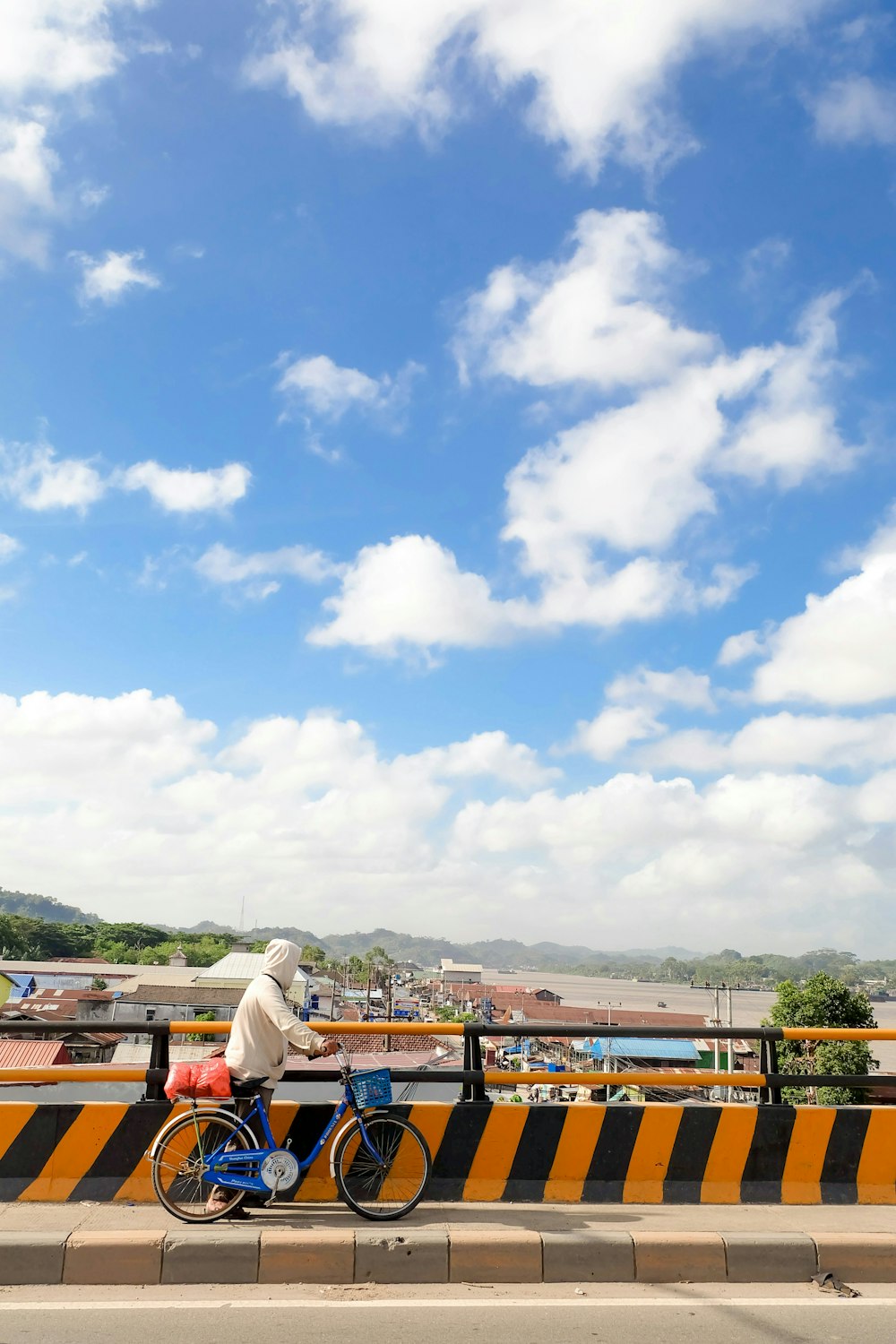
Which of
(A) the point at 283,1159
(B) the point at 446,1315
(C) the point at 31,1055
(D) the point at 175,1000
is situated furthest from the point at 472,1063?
(D) the point at 175,1000

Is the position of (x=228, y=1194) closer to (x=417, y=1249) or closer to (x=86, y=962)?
(x=417, y=1249)

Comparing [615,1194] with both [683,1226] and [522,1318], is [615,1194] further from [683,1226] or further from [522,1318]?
[522,1318]

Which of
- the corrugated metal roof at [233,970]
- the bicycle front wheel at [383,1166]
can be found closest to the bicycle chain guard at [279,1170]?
the bicycle front wheel at [383,1166]

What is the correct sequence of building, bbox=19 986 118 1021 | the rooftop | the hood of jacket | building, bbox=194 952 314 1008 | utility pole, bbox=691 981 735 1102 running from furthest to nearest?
building, bbox=194 952 314 1008
the rooftop
building, bbox=19 986 118 1021
utility pole, bbox=691 981 735 1102
the hood of jacket

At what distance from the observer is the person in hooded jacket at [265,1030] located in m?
5.75

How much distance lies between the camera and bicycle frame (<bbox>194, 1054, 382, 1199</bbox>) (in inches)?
218

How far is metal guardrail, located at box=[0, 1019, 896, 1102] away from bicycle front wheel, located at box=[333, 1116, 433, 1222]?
0.36 m

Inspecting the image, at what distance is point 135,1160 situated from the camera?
19.4ft

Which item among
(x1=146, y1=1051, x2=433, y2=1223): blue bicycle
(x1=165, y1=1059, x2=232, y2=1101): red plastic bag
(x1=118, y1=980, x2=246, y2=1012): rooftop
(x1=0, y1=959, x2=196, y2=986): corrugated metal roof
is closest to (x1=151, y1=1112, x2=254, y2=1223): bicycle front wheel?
(x1=146, y1=1051, x2=433, y2=1223): blue bicycle

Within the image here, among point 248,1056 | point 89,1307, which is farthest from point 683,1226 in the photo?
point 89,1307

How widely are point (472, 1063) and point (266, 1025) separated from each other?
1.49 metres

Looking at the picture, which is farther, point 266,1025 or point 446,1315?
point 266,1025

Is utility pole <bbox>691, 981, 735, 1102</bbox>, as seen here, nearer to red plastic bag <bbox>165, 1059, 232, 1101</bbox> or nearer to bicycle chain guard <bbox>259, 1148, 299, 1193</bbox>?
bicycle chain guard <bbox>259, 1148, 299, 1193</bbox>

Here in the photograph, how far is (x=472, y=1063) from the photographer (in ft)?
21.0
